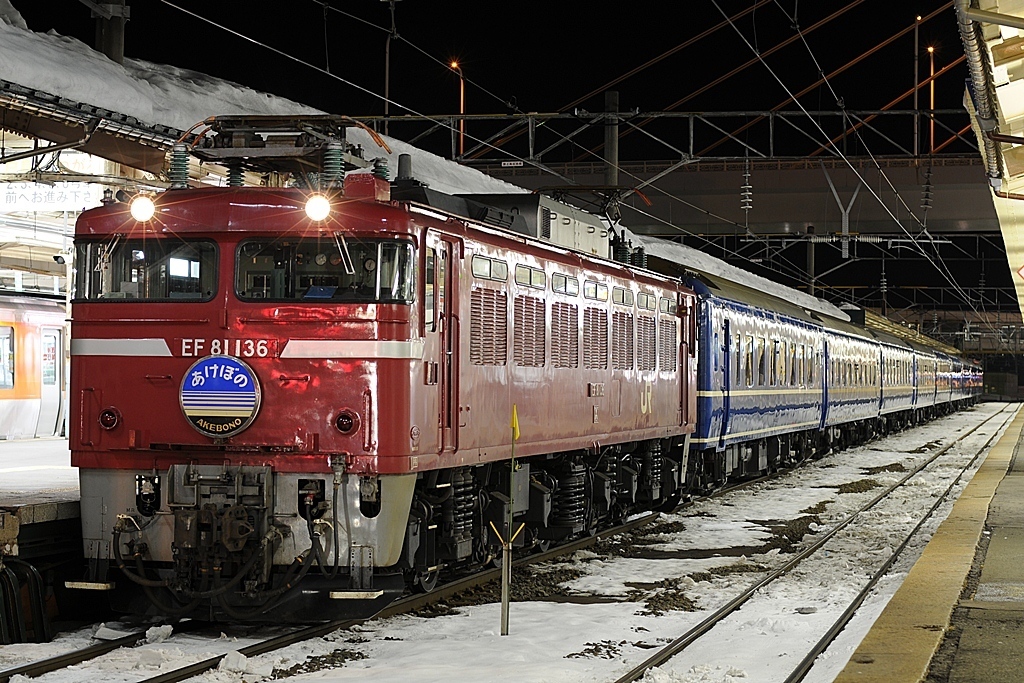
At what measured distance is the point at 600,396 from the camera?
1445 centimetres

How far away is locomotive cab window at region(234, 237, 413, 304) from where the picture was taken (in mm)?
9969

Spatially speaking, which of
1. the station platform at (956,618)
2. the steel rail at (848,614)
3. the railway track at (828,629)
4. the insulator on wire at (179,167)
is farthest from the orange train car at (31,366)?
the station platform at (956,618)

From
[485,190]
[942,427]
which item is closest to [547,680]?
[485,190]

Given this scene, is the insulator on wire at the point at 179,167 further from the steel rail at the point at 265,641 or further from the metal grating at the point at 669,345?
the metal grating at the point at 669,345

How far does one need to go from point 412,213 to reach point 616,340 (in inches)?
213

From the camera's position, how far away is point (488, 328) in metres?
11.5

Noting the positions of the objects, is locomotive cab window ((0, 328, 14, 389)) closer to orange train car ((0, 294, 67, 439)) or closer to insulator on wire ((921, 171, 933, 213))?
orange train car ((0, 294, 67, 439))

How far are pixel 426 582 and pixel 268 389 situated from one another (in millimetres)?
2365

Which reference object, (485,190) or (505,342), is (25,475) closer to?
(505,342)

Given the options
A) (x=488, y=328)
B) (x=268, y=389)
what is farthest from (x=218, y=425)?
(x=488, y=328)

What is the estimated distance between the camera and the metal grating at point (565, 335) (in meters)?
13.1

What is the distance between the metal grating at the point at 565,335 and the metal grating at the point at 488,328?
122cm

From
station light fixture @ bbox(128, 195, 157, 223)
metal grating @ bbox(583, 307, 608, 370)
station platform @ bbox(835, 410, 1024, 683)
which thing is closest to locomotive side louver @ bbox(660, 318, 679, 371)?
metal grating @ bbox(583, 307, 608, 370)

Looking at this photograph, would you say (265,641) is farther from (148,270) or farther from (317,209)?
(317,209)
